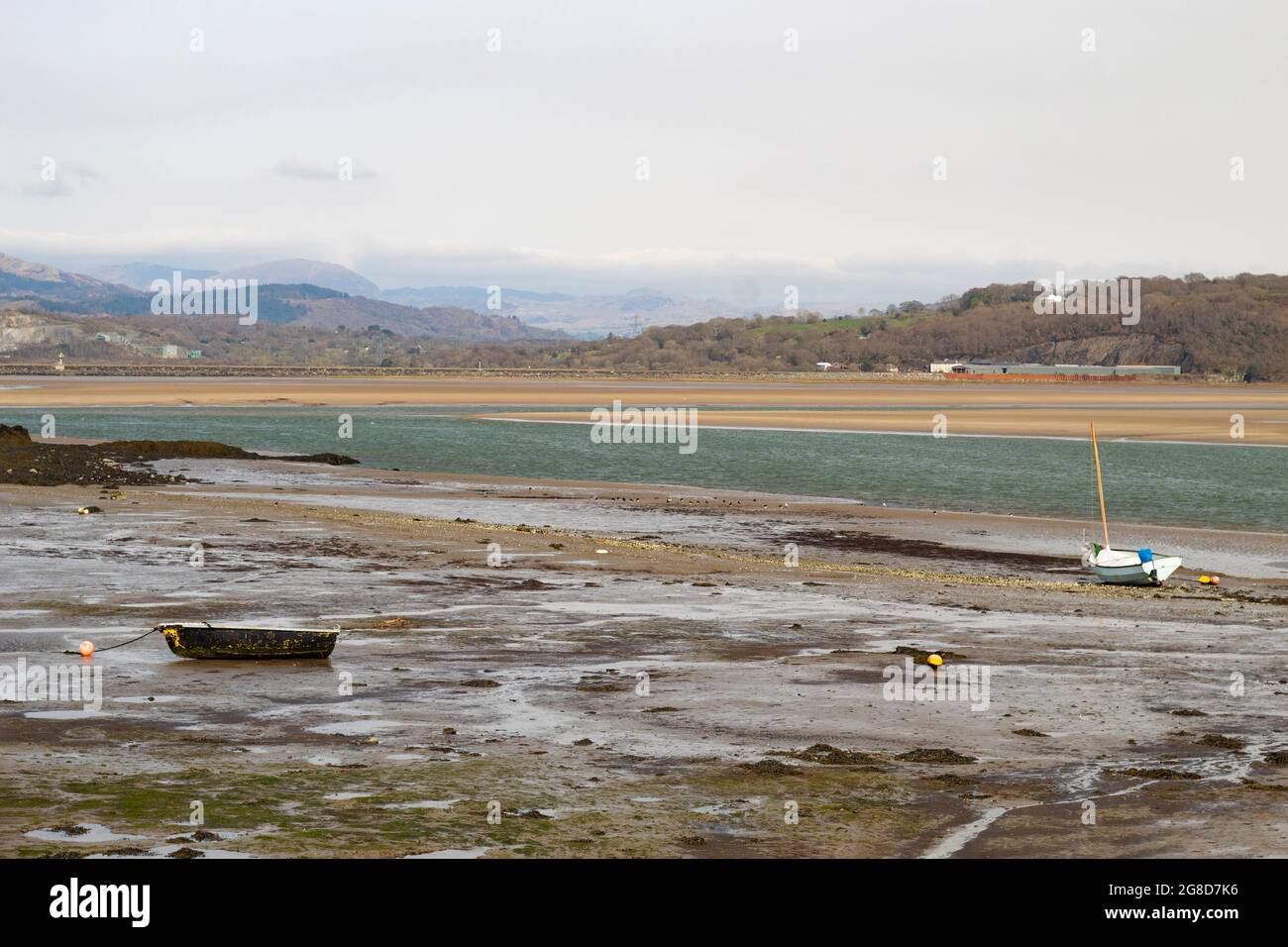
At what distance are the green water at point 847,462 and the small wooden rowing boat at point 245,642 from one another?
3186 cm

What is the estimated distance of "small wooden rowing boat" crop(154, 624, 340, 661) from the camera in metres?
20.0

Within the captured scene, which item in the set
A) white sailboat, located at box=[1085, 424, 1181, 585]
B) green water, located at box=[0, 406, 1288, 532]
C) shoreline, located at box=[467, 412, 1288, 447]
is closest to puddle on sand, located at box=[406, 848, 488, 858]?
white sailboat, located at box=[1085, 424, 1181, 585]

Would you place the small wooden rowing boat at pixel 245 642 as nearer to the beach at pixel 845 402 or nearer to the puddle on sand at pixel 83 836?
the puddle on sand at pixel 83 836

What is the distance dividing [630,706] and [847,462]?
51787 millimetres

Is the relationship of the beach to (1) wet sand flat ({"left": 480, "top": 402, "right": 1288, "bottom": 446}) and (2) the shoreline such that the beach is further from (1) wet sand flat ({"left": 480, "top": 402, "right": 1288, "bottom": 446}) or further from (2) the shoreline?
(2) the shoreline

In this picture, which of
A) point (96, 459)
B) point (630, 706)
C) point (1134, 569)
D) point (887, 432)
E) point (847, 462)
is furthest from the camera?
point (887, 432)

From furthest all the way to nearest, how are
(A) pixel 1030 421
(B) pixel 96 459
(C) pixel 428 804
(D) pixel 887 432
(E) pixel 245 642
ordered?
(A) pixel 1030 421 → (D) pixel 887 432 → (B) pixel 96 459 → (E) pixel 245 642 → (C) pixel 428 804

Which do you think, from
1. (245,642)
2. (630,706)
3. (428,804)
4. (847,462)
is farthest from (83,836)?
(847,462)

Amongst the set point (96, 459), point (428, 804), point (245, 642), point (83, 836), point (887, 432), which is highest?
point (887, 432)

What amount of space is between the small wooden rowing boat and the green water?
31863mm

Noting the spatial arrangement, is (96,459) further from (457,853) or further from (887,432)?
(887,432)

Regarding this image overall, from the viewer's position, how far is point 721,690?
62.7ft

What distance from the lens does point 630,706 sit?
18.0 m
